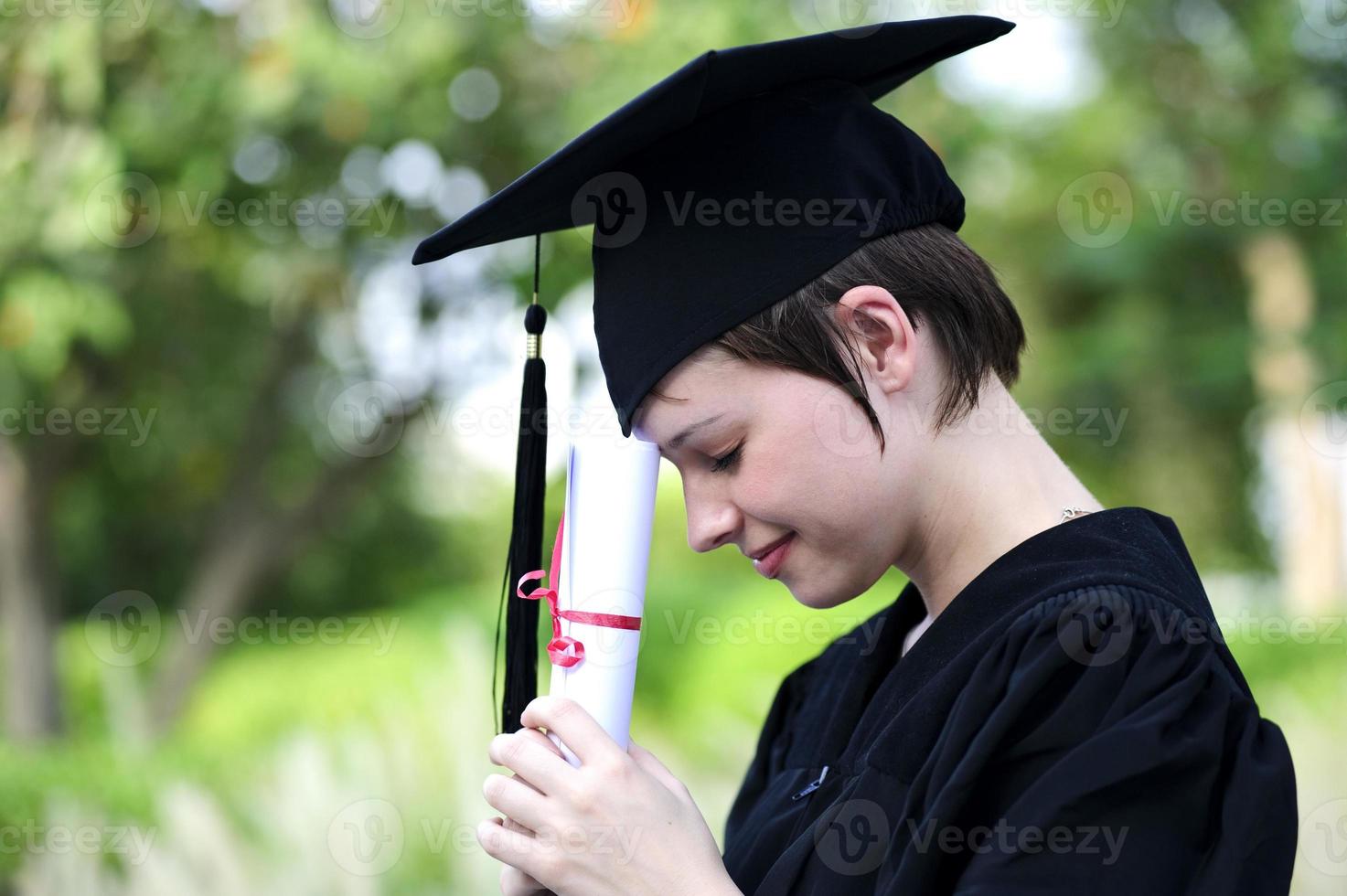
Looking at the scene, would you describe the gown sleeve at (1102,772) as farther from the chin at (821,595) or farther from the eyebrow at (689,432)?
the eyebrow at (689,432)

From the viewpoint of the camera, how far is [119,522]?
1196 cm

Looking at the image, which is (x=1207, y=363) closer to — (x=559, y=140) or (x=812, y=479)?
(x=559, y=140)

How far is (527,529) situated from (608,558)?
31cm

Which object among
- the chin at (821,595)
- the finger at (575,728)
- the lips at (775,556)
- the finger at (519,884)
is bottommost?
the finger at (519,884)

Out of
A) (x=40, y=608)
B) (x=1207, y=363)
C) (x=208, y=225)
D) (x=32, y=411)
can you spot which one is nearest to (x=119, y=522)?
(x=40, y=608)

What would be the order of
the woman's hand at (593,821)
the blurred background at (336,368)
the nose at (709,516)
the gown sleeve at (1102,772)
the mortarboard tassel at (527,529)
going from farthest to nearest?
the blurred background at (336,368)
the mortarboard tassel at (527,529)
the nose at (709,516)
the woman's hand at (593,821)
the gown sleeve at (1102,772)

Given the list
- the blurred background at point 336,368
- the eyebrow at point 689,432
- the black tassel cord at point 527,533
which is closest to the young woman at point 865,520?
the eyebrow at point 689,432

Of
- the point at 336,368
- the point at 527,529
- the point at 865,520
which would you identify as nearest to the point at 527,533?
the point at 527,529

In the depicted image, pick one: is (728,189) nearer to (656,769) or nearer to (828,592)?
(828,592)

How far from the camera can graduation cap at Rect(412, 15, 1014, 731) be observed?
1.36m

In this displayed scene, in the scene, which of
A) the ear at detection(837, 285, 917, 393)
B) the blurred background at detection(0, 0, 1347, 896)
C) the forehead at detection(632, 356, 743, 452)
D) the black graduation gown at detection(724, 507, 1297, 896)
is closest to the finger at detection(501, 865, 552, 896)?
the black graduation gown at detection(724, 507, 1297, 896)

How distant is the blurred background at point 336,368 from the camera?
3625 mm

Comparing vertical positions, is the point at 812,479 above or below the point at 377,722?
above

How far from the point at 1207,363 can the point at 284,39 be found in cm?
1074
